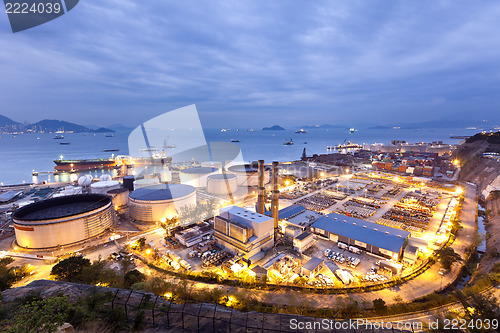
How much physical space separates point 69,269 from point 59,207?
977cm

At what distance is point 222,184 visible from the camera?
1240 inches

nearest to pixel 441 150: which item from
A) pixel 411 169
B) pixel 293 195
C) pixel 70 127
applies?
pixel 411 169

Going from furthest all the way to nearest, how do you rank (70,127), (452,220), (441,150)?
(70,127) < (441,150) < (452,220)

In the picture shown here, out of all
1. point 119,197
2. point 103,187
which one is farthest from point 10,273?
point 103,187

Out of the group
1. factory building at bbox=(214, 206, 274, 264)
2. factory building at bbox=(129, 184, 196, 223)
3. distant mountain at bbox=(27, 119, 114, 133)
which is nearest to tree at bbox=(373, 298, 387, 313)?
factory building at bbox=(214, 206, 274, 264)

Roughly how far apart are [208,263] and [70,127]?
809 feet

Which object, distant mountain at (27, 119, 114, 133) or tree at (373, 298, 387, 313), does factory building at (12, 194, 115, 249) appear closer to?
tree at (373, 298, 387, 313)

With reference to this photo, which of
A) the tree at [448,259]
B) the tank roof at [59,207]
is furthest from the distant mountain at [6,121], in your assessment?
the tree at [448,259]

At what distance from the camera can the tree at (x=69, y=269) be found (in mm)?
13242

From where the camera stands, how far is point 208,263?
1582 cm

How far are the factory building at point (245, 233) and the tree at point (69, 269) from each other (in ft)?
30.4

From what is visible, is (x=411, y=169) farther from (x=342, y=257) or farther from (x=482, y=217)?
(x=342, y=257)

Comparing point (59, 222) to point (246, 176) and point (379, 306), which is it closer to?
point (379, 306)

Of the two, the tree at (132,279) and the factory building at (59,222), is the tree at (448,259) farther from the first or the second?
the factory building at (59,222)
